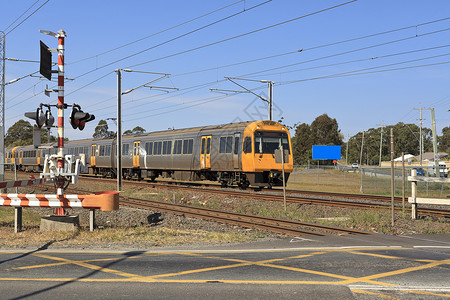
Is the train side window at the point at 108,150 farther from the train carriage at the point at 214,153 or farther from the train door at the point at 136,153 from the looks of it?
the train door at the point at 136,153

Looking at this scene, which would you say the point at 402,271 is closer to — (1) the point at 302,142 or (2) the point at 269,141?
(2) the point at 269,141

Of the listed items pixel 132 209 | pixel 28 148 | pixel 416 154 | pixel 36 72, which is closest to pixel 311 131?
pixel 416 154

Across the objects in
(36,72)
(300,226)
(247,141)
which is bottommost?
(300,226)

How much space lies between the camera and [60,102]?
40.3 feet

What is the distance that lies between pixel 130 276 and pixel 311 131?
100m

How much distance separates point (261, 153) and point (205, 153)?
177 inches

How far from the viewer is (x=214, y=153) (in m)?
28.1

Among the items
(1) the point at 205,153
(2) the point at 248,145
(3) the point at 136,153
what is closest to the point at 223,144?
(1) the point at 205,153

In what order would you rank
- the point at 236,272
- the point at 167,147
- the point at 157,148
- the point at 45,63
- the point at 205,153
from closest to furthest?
the point at 236,272 < the point at 45,63 < the point at 205,153 < the point at 167,147 < the point at 157,148

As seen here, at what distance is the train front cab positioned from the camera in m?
25.5

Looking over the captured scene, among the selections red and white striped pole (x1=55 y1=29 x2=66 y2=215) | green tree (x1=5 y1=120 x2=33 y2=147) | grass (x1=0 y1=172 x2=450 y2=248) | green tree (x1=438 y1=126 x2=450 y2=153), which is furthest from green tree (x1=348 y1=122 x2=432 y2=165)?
red and white striped pole (x1=55 y1=29 x2=66 y2=215)

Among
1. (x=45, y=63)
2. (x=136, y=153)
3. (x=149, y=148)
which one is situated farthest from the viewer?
(x=136, y=153)

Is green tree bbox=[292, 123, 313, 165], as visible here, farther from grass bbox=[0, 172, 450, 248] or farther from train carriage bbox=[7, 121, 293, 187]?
grass bbox=[0, 172, 450, 248]

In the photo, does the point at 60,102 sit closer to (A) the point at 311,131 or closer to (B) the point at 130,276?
(B) the point at 130,276
